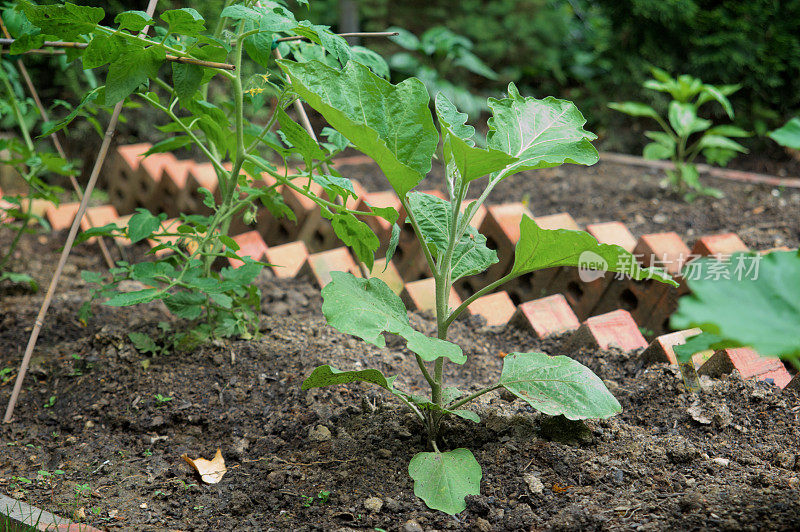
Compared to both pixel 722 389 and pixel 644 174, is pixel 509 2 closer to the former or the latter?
pixel 644 174

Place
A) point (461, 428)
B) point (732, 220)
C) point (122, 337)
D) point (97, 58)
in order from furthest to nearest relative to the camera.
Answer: point (732, 220) < point (122, 337) < point (461, 428) < point (97, 58)

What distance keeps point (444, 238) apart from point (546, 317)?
905mm

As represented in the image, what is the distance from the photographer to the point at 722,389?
1771mm

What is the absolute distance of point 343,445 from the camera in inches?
68.0

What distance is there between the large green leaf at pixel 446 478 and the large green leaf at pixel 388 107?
59cm

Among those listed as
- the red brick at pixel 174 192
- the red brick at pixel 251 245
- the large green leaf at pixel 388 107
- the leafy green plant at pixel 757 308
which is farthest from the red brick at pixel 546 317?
the red brick at pixel 174 192

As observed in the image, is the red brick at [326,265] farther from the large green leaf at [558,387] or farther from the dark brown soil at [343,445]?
the large green leaf at [558,387]

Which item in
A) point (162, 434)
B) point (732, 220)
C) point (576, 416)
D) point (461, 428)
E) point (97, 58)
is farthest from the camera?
point (732, 220)

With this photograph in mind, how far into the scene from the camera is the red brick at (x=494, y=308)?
256 cm

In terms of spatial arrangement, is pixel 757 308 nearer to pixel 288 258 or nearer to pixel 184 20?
pixel 184 20

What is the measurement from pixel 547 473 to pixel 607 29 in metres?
4.10

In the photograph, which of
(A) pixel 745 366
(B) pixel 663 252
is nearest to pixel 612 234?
(B) pixel 663 252

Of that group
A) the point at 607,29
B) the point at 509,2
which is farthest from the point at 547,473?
the point at 509,2

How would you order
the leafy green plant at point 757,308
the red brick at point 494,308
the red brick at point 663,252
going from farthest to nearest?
the red brick at point 494,308 < the red brick at point 663,252 < the leafy green plant at point 757,308
